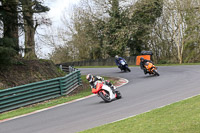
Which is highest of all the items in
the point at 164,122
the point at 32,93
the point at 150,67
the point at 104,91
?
the point at 150,67

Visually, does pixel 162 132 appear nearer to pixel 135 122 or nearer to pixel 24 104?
pixel 135 122

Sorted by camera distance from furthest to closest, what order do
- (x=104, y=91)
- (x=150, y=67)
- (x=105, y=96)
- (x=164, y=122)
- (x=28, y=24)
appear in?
1. (x=28, y=24)
2. (x=150, y=67)
3. (x=104, y=91)
4. (x=105, y=96)
5. (x=164, y=122)

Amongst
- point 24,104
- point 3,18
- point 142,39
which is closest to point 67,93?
point 24,104

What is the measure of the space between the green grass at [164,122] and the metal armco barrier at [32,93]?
7.75 m

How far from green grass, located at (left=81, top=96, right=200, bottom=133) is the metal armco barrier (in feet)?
25.4

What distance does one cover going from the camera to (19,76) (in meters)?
20.5

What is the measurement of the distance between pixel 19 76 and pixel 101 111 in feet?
37.9

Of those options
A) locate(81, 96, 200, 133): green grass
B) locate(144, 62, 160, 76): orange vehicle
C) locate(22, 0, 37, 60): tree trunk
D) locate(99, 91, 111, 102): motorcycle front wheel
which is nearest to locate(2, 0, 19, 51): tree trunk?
locate(22, 0, 37, 60): tree trunk

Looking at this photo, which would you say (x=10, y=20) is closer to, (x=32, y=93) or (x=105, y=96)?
(x=32, y=93)

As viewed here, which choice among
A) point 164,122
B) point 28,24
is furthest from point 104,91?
point 28,24

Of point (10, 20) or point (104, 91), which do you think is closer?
point (104, 91)

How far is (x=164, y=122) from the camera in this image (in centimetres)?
704

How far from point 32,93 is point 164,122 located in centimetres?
939

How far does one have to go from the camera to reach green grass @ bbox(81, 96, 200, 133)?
628 cm
